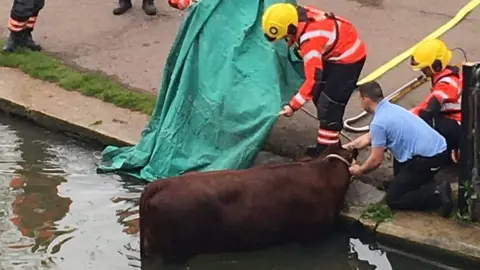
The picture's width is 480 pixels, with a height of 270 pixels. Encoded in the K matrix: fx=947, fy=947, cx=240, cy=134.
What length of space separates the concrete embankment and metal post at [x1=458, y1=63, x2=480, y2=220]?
0.61ft

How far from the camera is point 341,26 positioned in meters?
7.68

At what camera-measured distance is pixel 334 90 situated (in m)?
7.76

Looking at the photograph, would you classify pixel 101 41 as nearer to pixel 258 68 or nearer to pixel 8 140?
pixel 8 140

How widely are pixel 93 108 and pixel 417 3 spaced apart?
4.64 metres

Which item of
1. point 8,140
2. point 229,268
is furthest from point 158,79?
point 229,268

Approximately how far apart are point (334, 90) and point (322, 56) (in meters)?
0.31

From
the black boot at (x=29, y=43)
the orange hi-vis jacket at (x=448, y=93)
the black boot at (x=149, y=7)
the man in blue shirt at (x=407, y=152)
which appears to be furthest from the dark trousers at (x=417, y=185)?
the black boot at (x=149, y=7)

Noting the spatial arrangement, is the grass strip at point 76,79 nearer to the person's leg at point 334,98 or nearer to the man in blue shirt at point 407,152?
the person's leg at point 334,98

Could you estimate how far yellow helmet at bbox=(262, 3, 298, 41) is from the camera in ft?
24.3

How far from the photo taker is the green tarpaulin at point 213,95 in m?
7.88

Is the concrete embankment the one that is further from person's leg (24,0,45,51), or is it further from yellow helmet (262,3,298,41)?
yellow helmet (262,3,298,41)

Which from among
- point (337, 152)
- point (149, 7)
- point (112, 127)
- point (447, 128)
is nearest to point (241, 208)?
point (337, 152)

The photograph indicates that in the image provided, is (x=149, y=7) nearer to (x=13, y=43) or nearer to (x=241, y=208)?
(x=13, y=43)

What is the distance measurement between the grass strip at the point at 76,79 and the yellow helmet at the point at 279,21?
6.59 feet
